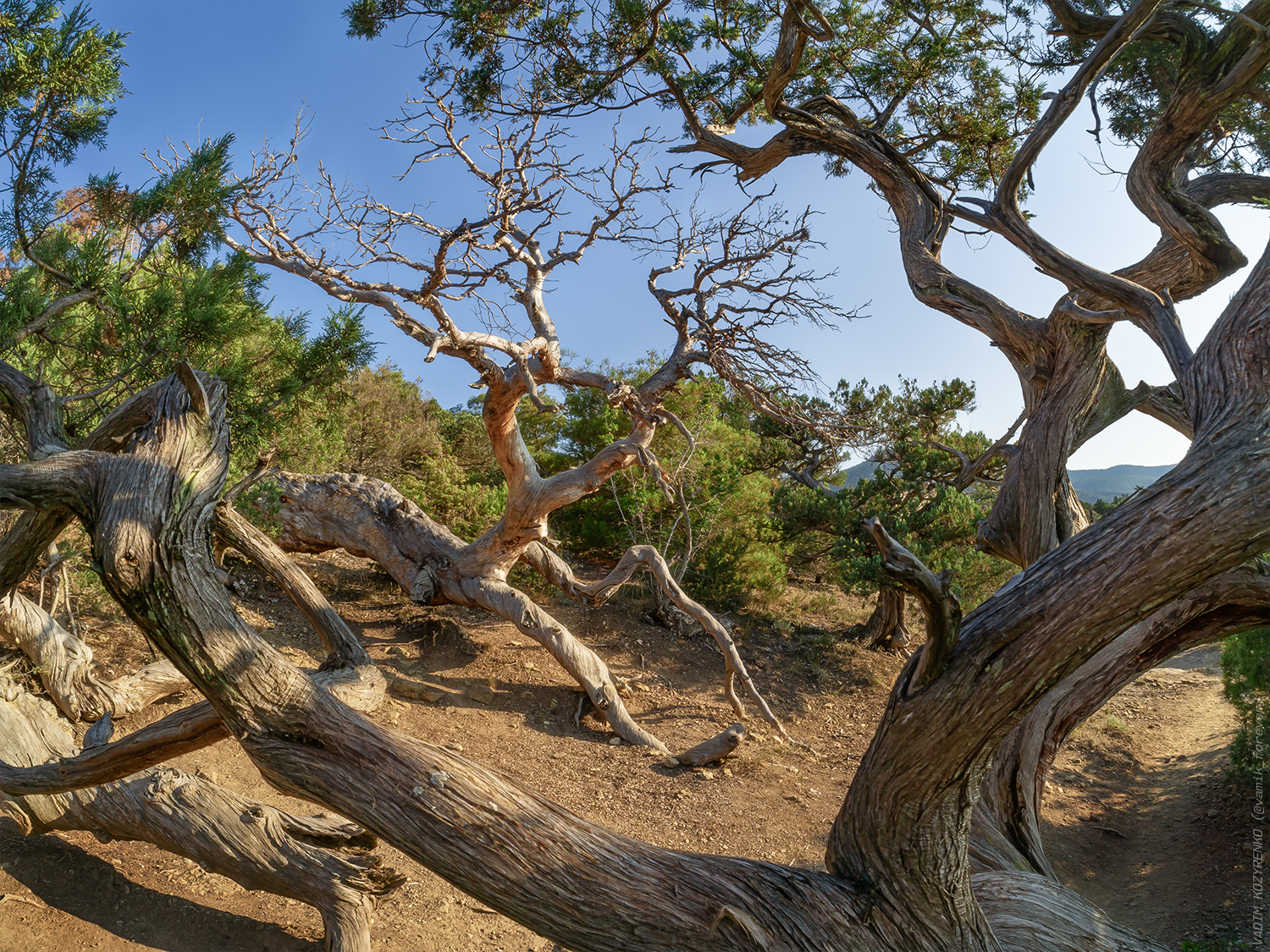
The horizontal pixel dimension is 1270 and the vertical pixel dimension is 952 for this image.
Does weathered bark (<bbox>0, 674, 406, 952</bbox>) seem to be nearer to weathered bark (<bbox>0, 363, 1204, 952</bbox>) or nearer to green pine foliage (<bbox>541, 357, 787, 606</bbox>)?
weathered bark (<bbox>0, 363, 1204, 952</bbox>)

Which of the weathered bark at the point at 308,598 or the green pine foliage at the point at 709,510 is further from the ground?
the green pine foliage at the point at 709,510

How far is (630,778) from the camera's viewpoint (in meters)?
6.26

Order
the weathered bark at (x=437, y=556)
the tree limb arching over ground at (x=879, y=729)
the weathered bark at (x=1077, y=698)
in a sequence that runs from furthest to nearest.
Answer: the weathered bark at (x=437, y=556)
the weathered bark at (x=1077, y=698)
the tree limb arching over ground at (x=879, y=729)

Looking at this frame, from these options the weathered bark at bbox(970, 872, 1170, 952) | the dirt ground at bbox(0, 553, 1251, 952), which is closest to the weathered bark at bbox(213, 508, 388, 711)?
the dirt ground at bbox(0, 553, 1251, 952)

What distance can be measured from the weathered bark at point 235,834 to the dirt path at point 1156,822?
5.03 meters

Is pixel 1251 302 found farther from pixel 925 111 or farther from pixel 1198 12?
pixel 925 111

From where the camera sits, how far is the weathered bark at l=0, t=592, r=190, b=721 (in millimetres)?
5508

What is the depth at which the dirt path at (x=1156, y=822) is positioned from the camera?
5.34 m

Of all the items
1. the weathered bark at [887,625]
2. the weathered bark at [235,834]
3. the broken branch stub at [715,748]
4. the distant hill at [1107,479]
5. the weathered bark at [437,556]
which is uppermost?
the distant hill at [1107,479]

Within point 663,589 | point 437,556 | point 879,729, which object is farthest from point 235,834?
point 663,589

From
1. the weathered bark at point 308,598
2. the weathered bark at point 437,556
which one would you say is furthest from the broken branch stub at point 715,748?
the weathered bark at point 308,598

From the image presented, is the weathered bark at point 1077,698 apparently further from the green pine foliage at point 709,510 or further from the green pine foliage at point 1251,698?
the green pine foliage at point 709,510

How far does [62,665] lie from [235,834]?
2.55 meters

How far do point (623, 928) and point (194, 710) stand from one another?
2.09 m
